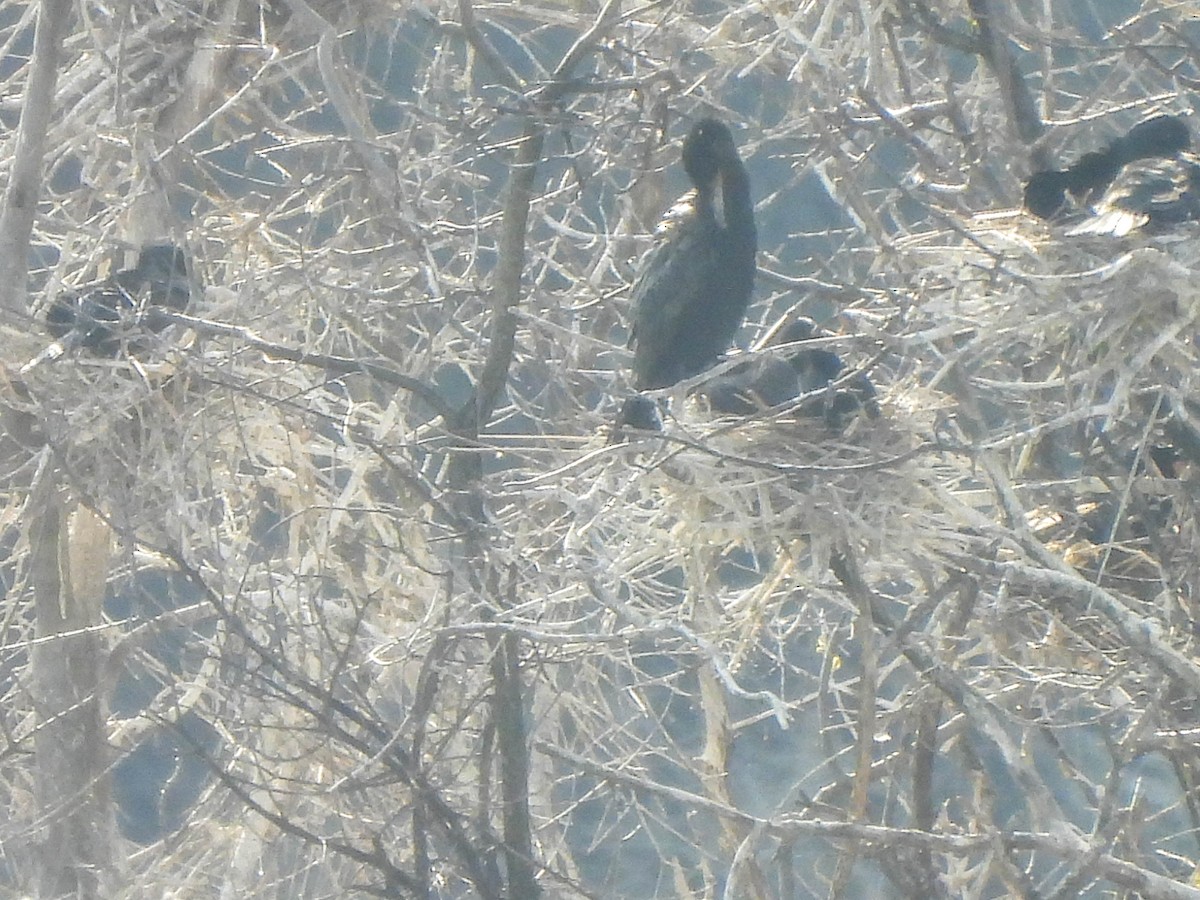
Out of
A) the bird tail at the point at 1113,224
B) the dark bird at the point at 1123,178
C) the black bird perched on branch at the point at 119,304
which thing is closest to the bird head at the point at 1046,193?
the dark bird at the point at 1123,178

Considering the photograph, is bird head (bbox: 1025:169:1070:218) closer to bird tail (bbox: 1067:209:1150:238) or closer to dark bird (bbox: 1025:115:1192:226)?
dark bird (bbox: 1025:115:1192:226)

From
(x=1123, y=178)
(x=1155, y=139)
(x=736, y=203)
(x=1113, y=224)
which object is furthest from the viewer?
(x=736, y=203)

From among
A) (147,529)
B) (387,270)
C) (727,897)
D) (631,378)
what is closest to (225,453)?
(147,529)

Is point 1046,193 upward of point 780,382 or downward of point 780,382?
upward

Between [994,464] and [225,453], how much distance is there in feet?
6.62

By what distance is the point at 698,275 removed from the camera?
3.96 m

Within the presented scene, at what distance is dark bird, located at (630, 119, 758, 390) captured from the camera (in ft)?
13.0

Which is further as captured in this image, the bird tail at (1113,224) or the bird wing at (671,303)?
the bird wing at (671,303)

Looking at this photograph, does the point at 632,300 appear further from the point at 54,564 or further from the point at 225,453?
the point at 54,564

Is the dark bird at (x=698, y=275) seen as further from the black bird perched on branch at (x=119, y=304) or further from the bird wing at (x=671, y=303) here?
the black bird perched on branch at (x=119, y=304)

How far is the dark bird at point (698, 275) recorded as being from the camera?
13.0 ft

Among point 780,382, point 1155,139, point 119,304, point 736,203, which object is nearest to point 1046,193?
point 1155,139

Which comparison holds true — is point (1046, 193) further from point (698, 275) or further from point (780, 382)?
point (698, 275)

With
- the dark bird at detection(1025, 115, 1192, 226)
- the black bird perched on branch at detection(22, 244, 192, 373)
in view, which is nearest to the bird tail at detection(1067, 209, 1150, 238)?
the dark bird at detection(1025, 115, 1192, 226)
